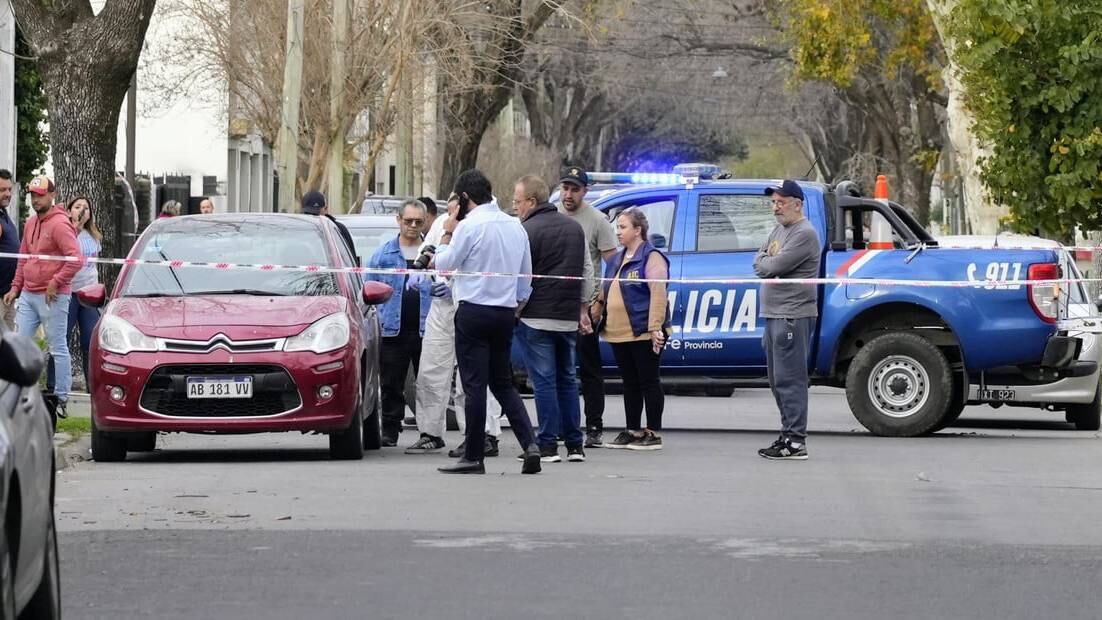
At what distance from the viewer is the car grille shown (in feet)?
41.1

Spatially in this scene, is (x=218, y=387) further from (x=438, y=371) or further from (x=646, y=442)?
(x=646, y=442)

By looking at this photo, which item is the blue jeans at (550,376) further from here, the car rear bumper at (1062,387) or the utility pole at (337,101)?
the utility pole at (337,101)

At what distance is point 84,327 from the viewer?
1752cm

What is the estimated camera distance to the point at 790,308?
13578mm

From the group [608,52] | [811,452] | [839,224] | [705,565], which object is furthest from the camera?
[608,52]

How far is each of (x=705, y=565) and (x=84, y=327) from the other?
9841 mm

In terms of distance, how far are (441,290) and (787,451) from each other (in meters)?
2.39

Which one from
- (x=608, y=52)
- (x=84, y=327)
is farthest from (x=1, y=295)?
(x=608, y=52)

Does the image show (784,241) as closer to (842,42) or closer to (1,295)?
(1,295)

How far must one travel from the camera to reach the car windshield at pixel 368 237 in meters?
20.3

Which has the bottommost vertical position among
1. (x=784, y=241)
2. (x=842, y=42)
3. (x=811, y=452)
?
(x=811, y=452)

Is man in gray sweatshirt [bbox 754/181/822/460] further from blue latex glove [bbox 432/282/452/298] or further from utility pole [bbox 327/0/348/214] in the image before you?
utility pole [bbox 327/0/348/214]

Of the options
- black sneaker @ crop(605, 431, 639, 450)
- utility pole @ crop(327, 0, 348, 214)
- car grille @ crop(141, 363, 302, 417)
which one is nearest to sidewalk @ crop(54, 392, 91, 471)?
car grille @ crop(141, 363, 302, 417)

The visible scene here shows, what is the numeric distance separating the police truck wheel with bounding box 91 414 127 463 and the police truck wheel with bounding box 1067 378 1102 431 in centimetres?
770
